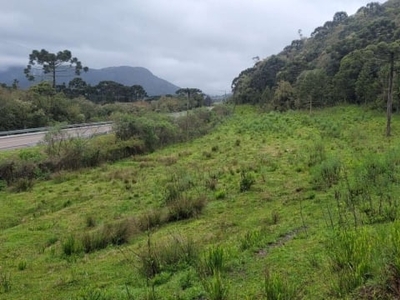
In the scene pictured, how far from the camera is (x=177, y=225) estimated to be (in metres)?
11.8

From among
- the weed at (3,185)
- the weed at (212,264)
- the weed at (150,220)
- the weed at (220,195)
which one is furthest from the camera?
the weed at (3,185)

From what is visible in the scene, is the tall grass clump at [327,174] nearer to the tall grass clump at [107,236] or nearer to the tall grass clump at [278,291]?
the tall grass clump at [107,236]

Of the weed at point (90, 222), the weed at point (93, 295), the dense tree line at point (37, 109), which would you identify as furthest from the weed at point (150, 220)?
the dense tree line at point (37, 109)

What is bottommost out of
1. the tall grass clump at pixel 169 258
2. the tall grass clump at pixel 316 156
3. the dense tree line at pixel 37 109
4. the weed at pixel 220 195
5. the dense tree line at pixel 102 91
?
the weed at pixel 220 195

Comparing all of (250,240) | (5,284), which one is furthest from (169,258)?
(5,284)

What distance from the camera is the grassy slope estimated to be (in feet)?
21.9

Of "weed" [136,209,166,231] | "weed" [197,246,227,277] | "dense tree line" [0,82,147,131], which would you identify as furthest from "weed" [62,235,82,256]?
"dense tree line" [0,82,147,131]

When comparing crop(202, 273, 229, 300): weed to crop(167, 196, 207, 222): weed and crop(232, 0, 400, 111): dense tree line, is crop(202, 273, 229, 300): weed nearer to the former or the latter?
crop(167, 196, 207, 222): weed

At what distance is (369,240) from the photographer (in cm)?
553

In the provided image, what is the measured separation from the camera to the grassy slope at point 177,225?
6684mm

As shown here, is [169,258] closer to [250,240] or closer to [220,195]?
[250,240]

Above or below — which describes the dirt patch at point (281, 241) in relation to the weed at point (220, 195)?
above

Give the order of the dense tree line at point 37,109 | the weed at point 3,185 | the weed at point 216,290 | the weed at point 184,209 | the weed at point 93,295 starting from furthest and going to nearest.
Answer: the dense tree line at point 37,109 → the weed at point 3,185 → the weed at point 184,209 → the weed at point 93,295 → the weed at point 216,290

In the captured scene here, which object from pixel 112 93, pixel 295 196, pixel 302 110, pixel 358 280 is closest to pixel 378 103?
pixel 302 110
